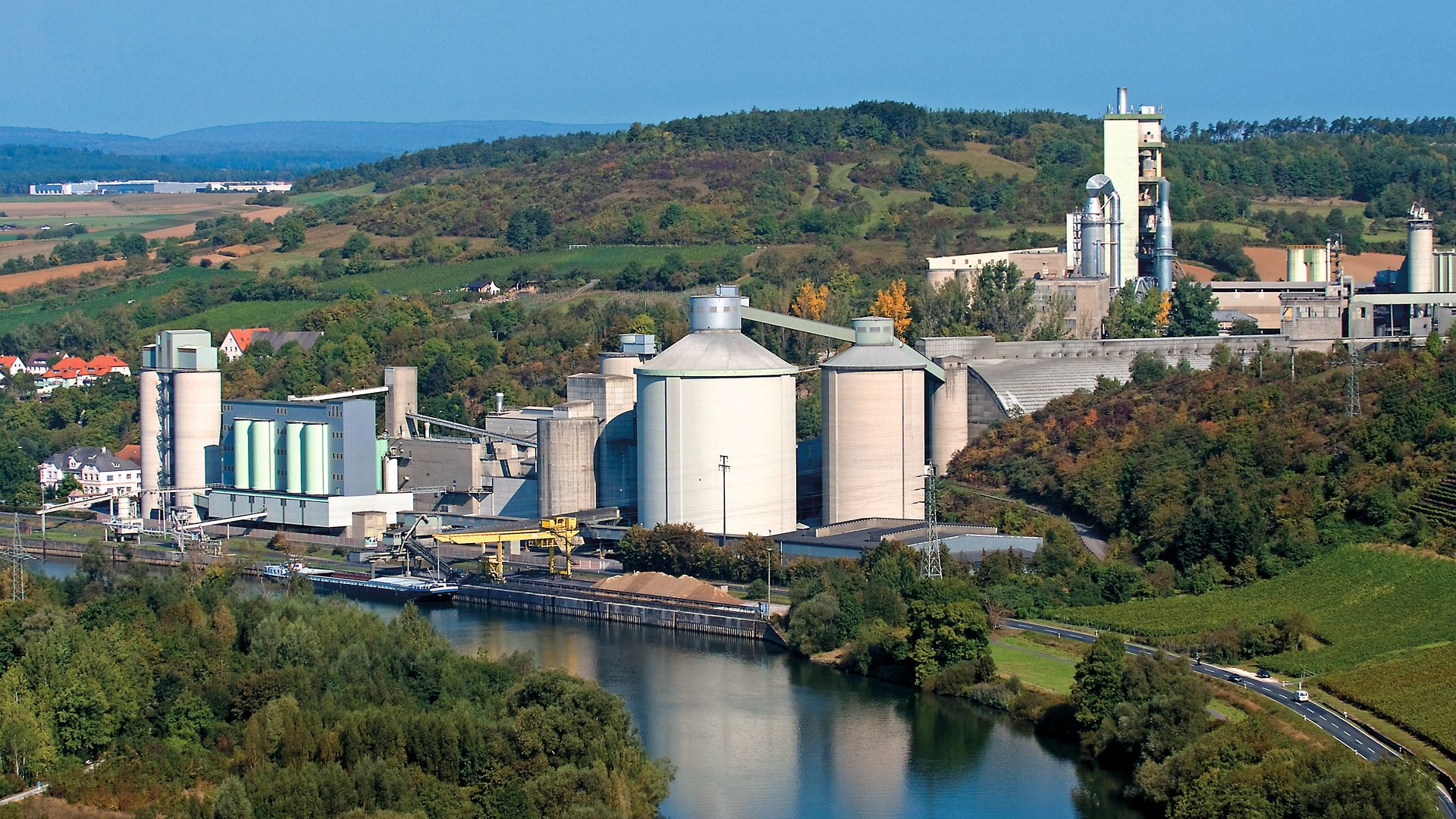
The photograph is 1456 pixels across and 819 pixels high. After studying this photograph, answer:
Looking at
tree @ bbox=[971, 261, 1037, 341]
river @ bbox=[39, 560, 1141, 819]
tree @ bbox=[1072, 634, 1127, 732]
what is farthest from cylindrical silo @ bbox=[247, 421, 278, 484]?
tree @ bbox=[1072, 634, 1127, 732]

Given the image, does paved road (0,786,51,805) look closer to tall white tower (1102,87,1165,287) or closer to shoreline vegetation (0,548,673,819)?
shoreline vegetation (0,548,673,819)

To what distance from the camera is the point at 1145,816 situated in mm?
22109

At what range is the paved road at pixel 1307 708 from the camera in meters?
22.1

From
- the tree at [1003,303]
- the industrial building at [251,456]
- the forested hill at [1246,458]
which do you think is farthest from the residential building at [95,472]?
the forested hill at [1246,458]

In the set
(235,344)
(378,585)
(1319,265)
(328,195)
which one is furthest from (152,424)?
(328,195)

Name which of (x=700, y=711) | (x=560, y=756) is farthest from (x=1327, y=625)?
(x=560, y=756)

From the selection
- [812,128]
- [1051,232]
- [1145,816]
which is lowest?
[1145,816]

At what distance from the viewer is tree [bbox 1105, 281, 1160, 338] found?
1689 inches

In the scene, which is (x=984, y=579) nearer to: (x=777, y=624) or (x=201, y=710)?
(x=777, y=624)

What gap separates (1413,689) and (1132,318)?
1941 cm

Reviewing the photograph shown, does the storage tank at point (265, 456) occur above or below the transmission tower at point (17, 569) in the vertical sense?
above

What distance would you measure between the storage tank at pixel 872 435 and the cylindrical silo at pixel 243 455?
12.4m

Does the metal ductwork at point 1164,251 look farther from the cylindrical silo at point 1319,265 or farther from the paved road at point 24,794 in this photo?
the paved road at point 24,794

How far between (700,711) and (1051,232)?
34.5 metres
